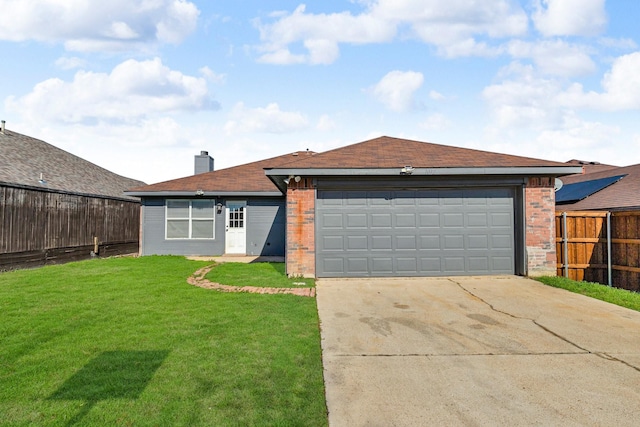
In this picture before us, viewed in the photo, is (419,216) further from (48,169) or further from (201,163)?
(48,169)

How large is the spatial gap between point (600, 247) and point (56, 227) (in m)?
16.9

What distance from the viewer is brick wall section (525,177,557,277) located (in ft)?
29.6

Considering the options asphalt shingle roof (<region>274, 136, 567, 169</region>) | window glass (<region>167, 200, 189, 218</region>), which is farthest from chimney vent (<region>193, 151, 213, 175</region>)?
asphalt shingle roof (<region>274, 136, 567, 169</region>)

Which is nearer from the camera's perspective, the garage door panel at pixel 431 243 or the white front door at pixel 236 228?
the garage door panel at pixel 431 243

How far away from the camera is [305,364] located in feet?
12.2

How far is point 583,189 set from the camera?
45.9ft

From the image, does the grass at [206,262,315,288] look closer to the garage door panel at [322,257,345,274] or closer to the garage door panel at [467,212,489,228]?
the garage door panel at [322,257,345,274]

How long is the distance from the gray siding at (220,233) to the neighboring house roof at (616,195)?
11.6m

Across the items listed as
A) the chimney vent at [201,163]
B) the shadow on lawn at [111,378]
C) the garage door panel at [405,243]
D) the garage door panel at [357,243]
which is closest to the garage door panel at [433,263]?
the garage door panel at [405,243]

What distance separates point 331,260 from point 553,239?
586 cm

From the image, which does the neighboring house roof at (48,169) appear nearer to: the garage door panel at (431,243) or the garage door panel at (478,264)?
the garage door panel at (431,243)

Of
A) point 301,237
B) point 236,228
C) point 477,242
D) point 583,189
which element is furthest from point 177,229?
point 583,189

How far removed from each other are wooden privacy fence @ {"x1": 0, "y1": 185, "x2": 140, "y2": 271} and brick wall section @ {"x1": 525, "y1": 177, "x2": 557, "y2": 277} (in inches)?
589

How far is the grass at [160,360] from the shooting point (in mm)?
2762
